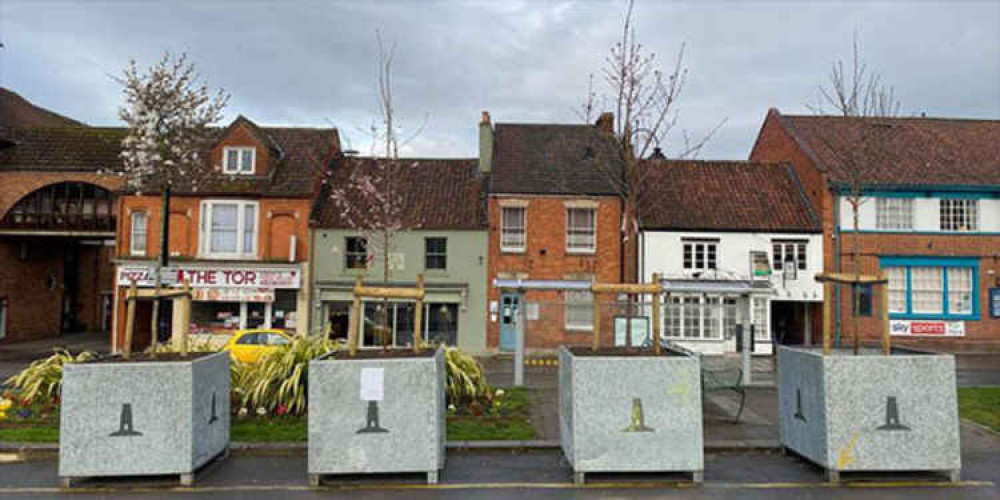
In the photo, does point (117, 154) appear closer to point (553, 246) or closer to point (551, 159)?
point (551, 159)

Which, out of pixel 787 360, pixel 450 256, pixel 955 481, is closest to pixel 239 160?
pixel 450 256

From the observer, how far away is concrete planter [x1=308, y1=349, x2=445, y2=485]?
790 cm

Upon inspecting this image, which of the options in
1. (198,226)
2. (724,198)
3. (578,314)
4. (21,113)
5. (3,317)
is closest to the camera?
(578,314)

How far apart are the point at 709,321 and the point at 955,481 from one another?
10.5 meters

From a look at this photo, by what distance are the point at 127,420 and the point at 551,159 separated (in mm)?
21796

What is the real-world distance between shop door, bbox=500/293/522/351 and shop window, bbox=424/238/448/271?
2.87 m

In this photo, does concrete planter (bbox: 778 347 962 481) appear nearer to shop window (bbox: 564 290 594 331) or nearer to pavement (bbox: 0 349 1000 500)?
pavement (bbox: 0 349 1000 500)

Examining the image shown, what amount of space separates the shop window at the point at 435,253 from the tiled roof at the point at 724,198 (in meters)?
7.90

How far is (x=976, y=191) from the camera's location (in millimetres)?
25922

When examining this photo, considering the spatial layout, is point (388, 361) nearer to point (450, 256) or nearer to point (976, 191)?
point (450, 256)

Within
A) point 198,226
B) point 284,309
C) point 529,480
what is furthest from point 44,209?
point 529,480

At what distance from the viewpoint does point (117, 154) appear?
30.0 metres

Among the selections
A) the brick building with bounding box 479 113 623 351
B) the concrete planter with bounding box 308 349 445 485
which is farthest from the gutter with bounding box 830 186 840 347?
the concrete planter with bounding box 308 349 445 485

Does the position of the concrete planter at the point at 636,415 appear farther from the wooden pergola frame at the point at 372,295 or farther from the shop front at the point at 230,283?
the shop front at the point at 230,283
